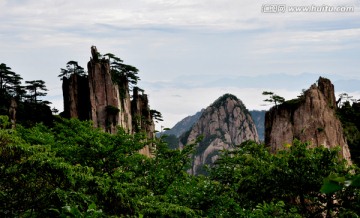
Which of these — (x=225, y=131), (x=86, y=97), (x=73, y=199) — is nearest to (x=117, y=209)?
(x=73, y=199)

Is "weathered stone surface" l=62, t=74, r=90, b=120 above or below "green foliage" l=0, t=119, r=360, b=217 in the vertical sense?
above

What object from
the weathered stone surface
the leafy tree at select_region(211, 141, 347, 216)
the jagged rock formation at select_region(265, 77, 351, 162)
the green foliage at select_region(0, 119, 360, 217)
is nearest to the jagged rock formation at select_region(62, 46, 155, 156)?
the weathered stone surface

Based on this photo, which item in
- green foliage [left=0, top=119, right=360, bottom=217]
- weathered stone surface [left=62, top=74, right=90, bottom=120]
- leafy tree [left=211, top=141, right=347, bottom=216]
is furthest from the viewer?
weathered stone surface [left=62, top=74, right=90, bottom=120]

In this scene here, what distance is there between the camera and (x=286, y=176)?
22109 millimetres

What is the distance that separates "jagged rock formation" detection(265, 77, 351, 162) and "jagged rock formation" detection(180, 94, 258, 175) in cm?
13323

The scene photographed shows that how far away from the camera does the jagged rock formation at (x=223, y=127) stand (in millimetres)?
186000

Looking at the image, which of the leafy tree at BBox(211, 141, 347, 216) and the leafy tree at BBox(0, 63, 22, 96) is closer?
the leafy tree at BBox(211, 141, 347, 216)

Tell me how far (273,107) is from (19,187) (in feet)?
136

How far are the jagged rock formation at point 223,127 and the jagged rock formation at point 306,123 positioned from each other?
437 feet

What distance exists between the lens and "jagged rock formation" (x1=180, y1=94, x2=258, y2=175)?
186m

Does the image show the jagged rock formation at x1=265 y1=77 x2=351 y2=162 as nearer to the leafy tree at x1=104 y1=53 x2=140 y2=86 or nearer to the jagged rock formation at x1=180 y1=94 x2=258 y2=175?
the leafy tree at x1=104 y1=53 x2=140 y2=86

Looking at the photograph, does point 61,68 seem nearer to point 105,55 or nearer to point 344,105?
point 105,55

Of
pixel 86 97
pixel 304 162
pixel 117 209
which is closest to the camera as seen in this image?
pixel 117 209

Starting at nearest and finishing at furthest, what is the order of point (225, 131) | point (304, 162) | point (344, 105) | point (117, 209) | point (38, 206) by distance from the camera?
1. point (38, 206)
2. point (117, 209)
3. point (304, 162)
4. point (344, 105)
5. point (225, 131)
